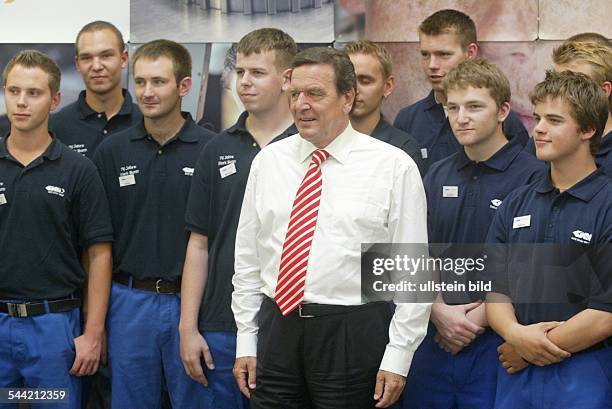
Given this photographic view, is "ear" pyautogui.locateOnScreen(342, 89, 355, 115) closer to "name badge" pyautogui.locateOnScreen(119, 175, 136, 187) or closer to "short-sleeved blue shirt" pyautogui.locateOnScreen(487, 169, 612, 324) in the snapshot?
"short-sleeved blue shirt" pyautogui.locateOnScreen(487, 169, 612, 324)

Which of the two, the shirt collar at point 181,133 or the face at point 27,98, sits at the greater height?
the face at point 27,98

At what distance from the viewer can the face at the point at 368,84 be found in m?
3.99

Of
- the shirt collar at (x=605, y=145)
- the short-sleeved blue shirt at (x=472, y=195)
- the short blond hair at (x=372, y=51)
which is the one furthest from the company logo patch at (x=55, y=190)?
the shirt collar at (x=605, y=145)

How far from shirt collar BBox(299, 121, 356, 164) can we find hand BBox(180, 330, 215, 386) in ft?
3.18

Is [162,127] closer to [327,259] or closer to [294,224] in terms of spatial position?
[294,224]

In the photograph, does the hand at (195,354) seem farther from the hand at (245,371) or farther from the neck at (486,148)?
the neck at (486,148)

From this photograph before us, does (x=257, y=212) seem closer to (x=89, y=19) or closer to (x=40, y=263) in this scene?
(x=40, y=263)

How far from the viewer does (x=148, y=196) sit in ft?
12.8

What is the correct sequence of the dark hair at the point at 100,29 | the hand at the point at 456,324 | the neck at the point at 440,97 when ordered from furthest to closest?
the dark hair at the point at 100,29 < the neck at the point at 440,97 < the hand at the point at 456,324

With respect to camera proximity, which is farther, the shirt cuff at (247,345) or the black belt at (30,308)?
the black belt at (30,308)

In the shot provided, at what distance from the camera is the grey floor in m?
4.72

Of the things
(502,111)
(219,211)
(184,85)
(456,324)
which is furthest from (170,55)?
(456,324)

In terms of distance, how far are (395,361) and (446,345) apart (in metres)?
0.54

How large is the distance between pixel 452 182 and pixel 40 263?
1754 mm
